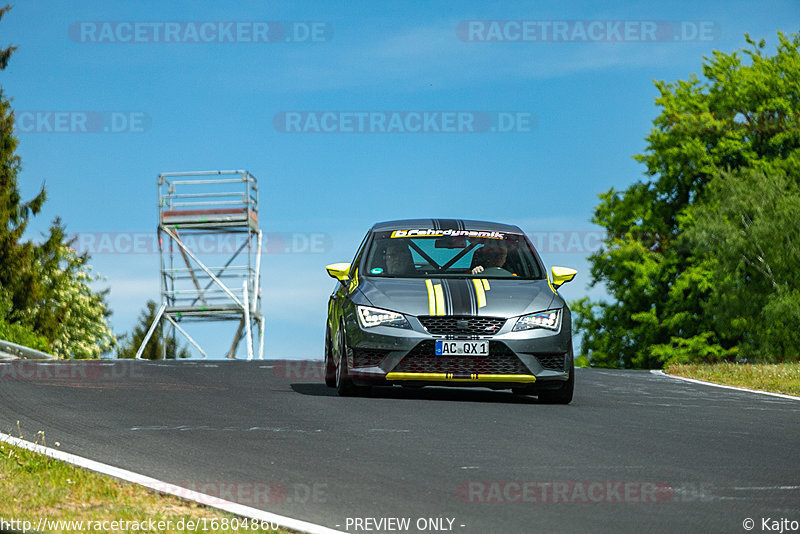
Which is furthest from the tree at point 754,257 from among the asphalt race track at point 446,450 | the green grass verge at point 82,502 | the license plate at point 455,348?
the green grass verge at point 82,502

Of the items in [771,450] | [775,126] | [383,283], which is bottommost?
[771,450]

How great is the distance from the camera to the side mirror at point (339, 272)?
502 inches

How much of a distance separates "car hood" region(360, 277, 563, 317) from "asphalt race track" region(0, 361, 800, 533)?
0.95m

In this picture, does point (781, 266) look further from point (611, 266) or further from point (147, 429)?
point (147, 429)

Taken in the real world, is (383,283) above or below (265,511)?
above

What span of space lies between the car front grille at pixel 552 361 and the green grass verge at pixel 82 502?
17.8 ft

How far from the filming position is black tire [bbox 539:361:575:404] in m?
11.9

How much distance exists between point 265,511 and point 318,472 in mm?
1178

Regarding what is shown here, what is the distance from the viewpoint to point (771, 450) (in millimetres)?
8930

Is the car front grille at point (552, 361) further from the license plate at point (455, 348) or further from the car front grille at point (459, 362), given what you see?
the license plate at point (455, 348)

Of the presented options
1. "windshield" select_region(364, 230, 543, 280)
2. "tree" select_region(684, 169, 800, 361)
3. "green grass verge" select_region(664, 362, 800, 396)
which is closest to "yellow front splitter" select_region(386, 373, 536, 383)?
"windshield" select_region(364, 230, 543, 280)

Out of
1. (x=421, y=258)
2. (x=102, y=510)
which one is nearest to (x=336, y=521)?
(x=102, y=510)

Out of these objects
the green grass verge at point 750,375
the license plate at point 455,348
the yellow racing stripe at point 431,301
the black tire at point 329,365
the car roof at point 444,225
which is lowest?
the green grass verge at point 750,375

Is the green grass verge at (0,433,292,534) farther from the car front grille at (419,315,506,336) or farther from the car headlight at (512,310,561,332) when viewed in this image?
the car headlight at (512,310,561,332)
